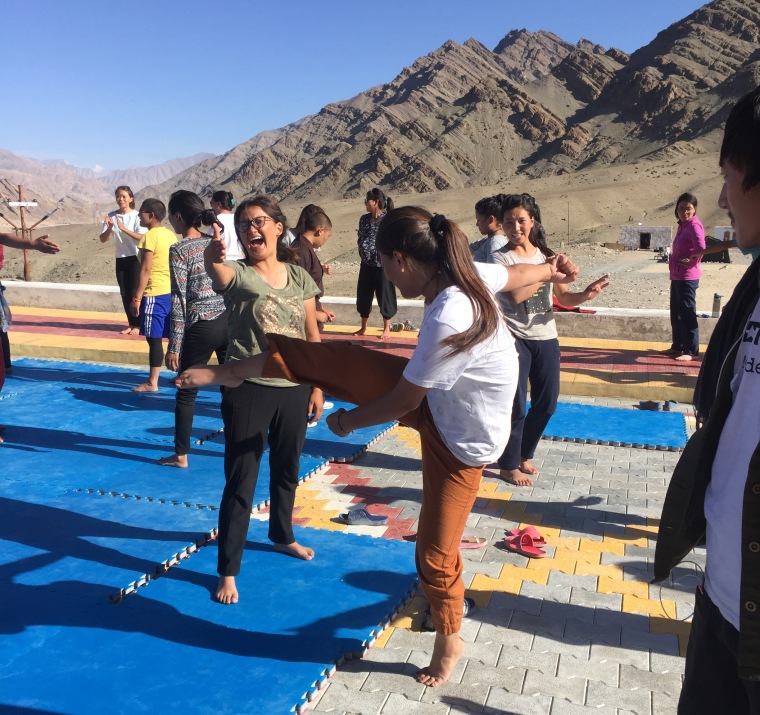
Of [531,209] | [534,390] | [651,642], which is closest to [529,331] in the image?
[534,390]

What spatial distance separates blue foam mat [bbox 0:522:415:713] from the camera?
2.89 meters

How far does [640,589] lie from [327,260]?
42.2m

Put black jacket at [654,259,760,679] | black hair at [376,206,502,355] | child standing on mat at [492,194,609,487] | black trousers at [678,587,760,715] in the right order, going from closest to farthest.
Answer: black jacket at [654,259,760,679], black trousers at [678,587,760,715], black hair at [376,206,502,355], child standing on mat at [492,194,609,487]

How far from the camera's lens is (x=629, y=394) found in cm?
795

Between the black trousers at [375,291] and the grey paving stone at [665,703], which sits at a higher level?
the black trousers at [375,291]

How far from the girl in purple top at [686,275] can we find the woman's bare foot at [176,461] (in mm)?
5556

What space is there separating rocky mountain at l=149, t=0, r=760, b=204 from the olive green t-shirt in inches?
3624

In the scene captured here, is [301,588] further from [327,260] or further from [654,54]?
[654,54]

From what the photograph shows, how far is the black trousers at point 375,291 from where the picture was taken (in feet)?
32.3

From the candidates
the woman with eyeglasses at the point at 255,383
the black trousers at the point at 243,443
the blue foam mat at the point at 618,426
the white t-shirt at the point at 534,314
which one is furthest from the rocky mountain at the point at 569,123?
the black trousers at the point at 243,443

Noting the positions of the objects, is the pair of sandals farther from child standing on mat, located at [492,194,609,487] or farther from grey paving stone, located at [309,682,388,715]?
grey paving stone, located at [309,682,388,715]

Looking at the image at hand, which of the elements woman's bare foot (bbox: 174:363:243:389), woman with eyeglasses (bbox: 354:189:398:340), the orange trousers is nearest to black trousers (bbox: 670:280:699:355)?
woman with eyeglasses (bbox: 354:189:398:340)

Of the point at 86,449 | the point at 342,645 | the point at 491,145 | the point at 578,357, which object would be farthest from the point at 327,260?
the point at 491,145

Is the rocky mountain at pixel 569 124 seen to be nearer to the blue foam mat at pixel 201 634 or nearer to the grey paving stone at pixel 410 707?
the blue foam mat at pixel 201 634
